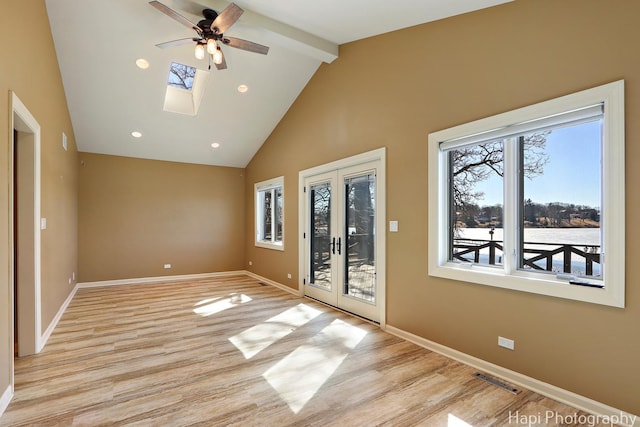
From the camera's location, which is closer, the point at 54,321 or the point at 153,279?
the point at 54,321

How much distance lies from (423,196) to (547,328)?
5.16ft

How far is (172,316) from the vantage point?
14.4 feet

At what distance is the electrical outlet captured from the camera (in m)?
2.61

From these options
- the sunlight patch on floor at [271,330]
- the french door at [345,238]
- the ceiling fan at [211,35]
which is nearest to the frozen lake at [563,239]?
the french door at [345,238]

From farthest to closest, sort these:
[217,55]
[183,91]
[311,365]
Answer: [183,91]
[217,55]
[311,365]

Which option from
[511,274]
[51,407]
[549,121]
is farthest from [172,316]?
[549,121]

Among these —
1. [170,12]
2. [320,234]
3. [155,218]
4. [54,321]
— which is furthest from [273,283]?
[170,12]

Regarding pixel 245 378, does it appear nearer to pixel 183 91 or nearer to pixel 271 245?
pixel 271 245

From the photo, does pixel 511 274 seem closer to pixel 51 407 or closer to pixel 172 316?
pixel 51 407

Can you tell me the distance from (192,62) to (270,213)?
3.35 meters

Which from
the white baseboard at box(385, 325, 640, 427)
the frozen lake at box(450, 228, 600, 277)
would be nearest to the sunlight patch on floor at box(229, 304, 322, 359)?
the white baseboard at box(385, 325, 640, 427)

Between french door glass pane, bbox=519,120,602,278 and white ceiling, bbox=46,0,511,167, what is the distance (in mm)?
1338

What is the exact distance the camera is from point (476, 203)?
121 inches

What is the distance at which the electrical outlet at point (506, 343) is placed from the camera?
2.61m
